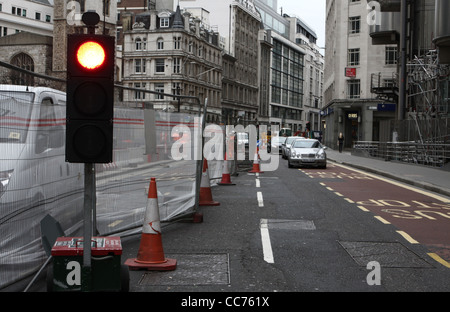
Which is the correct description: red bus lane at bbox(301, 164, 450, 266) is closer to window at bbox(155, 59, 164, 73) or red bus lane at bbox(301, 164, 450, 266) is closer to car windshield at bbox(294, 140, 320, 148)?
car windshield at bbox(294, 140, 320, 148)

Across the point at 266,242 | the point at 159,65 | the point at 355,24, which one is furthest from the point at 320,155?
the point at 159,65

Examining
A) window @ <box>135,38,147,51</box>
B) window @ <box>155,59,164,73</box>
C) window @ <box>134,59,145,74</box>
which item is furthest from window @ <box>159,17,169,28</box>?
window @ <box>134,59,145,74</box>

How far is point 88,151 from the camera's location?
5246mm

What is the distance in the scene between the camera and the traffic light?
525 centimetres

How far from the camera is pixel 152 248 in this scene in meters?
6.76

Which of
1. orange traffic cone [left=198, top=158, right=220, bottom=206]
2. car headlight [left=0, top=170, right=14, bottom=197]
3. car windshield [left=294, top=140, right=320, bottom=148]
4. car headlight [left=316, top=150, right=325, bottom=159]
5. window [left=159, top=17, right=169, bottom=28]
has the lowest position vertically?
orange traffic cone [left=198, top=158, right=220, bottom=206]

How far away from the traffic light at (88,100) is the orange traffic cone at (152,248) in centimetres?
164

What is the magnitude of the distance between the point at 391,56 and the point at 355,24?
5782 millimetres

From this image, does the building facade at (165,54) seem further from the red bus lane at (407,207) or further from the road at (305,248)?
the road at (305,248)

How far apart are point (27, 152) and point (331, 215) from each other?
22.5ft

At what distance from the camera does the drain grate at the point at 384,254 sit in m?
7.03

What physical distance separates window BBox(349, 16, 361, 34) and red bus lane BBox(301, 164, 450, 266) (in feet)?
147
